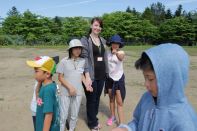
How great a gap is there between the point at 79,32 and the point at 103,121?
152 feet

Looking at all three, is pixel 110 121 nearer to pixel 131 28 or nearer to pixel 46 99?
pixel 46 99

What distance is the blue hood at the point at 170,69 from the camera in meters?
1.70

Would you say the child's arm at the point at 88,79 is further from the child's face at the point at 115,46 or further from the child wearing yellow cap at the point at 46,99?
the child wearing yellow cap at the point at 46,99

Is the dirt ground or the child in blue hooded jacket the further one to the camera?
the dirt ground

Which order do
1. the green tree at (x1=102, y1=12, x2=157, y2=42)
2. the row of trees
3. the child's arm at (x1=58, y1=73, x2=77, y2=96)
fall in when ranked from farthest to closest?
the green tree at (x1=102, y1=12, x2=157, y2=42) < the row of trees < the child's arm at (x1=58, y1=73, x2=77, y2=96)

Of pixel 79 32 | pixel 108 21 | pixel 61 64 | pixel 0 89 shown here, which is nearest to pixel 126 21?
pixel 108 21

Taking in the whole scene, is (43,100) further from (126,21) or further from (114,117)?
(126,21)

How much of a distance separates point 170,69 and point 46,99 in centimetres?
190

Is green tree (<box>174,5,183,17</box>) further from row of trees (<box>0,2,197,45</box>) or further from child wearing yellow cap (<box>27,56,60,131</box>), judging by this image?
child wearing yellow cap (<box>27,56,60,131</box>)

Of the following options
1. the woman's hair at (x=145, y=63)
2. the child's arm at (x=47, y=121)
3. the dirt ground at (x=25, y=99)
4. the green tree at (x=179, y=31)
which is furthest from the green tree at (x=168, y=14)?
the woman's hair at (x=145, y=63)

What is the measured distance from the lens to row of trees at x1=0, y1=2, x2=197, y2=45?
49.9 meters

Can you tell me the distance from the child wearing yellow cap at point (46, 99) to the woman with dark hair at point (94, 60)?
1.74 metres

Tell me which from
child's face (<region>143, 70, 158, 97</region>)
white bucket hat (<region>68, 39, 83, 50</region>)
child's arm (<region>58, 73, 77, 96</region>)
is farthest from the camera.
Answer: child's arm (<region>58, 73, 77, 96</region>)

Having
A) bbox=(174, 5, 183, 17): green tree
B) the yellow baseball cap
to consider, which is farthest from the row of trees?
the yellow baseball cap
